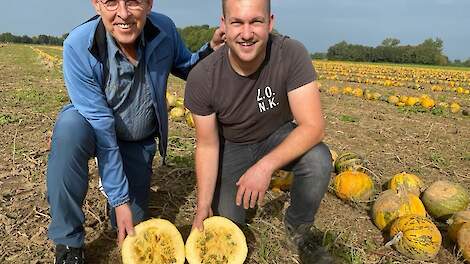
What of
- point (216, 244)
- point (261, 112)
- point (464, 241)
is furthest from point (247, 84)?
point (464, 241)

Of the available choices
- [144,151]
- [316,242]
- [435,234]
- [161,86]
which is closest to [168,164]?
[144,151]

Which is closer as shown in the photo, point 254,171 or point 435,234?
point 254,171

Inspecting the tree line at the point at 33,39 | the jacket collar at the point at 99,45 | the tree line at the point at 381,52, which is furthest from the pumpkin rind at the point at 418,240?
the tree line at the point at 33,39

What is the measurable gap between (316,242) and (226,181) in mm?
767

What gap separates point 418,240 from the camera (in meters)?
2.90

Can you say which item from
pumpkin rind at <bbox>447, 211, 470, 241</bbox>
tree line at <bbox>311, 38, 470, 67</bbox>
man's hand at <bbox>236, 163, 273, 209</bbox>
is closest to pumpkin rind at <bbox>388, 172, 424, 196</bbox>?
pumpkin rind at <bbox>447, 211, 470, 241</bbox>

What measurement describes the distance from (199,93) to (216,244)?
96 centimetres

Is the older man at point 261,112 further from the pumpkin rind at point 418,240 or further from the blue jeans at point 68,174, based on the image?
the blue jeans at point 68,174

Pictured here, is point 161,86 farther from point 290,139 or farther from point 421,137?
point 421,137

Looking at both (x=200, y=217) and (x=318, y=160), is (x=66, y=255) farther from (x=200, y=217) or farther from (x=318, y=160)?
(x=318, y=160)

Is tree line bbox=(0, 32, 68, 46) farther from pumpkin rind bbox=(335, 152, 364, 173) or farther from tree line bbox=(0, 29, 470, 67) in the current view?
pumpkin rind bbox=(335, 152, 364, 173)

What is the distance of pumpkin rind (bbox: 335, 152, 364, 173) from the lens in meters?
4.20

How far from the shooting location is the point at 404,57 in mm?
60219

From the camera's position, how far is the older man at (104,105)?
2.44 m
